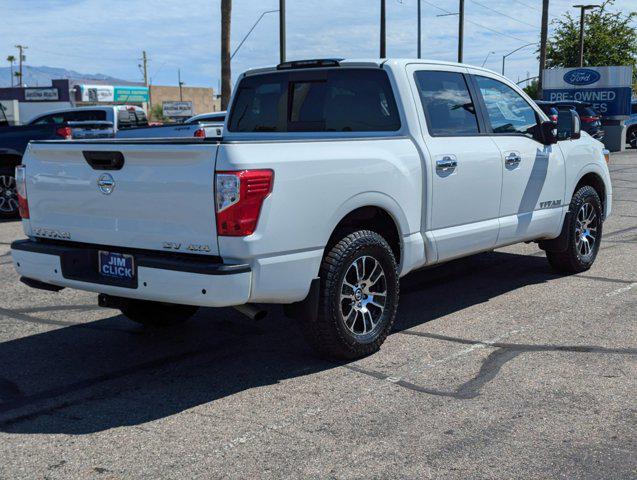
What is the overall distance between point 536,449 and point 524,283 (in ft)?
13.1

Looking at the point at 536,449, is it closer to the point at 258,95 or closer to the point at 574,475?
the point at 574,475

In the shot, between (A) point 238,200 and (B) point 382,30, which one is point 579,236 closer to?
(A) point 238,200

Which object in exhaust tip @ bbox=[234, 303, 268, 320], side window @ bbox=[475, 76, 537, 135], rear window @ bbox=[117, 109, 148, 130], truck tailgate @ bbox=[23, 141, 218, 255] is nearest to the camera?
truck tailgate @ bbox=[23, 141, 218, 255]

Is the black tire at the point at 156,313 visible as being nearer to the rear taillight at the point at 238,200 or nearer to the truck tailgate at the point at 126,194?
the truck tailgate at the point at 126,194

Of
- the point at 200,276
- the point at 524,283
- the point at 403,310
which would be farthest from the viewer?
the point at 524,283

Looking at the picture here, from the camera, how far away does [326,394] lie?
4.86 metres

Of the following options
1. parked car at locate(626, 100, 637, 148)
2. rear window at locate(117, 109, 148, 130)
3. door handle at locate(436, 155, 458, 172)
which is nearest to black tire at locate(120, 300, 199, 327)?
door handle at locate(436, 155, 458, 172)

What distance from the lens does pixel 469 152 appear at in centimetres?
640

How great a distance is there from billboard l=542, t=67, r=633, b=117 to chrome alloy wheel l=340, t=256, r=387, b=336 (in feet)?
98.9

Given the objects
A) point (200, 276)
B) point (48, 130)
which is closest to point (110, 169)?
point (200, 276)

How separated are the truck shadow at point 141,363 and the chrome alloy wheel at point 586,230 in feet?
3.82

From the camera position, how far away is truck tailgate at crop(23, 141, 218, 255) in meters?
4.64

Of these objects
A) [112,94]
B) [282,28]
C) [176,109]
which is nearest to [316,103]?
[282,28]

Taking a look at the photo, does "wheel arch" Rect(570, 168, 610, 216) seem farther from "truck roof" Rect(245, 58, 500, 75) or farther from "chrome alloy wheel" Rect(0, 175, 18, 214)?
"chrome alloy wheel" Rect(0, 175, 18, 214)
